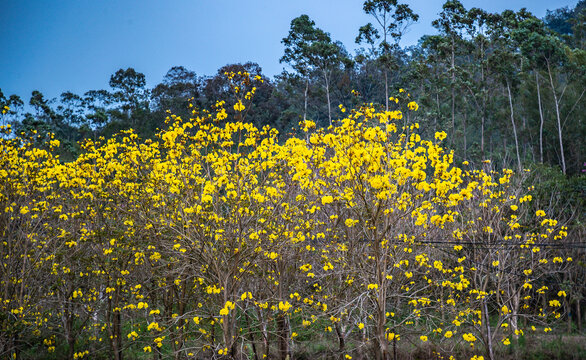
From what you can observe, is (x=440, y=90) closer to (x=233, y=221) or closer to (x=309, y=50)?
(x=309, y=50)

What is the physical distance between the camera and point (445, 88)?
2897 centimetres

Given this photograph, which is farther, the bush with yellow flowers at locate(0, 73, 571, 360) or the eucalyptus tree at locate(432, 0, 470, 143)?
the eucalyptus tree at locate(432, 0, 470, 143)

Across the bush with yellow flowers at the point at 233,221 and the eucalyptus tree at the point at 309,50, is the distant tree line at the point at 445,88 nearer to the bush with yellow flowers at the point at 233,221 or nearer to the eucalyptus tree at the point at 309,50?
the eucalyptus tree at the point at 309,50

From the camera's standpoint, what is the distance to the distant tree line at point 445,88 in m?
27.4

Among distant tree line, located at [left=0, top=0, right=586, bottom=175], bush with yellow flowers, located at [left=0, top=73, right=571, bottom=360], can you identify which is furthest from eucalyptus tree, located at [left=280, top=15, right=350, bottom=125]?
bush with yellow flowers, located at [left=0, top=73, right=571, bottom=360]

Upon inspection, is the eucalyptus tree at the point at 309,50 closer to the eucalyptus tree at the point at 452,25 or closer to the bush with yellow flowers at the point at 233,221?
the eucalyptus tree at the point at 452,25

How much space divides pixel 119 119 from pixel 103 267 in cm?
2391

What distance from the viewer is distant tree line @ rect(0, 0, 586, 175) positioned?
2739cm

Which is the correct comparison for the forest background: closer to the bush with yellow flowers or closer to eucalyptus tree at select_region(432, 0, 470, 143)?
eucalyptus tree at select_region(432, 0, 470, 143)

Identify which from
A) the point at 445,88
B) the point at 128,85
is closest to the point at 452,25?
the point at 445,88

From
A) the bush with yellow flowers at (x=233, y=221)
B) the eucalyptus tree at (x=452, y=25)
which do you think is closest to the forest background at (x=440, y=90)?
the eucalyptus tree at (x=452, y=25)

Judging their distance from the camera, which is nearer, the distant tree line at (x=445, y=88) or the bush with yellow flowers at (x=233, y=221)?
the bush with yellow flowers at (x=233, y=221)

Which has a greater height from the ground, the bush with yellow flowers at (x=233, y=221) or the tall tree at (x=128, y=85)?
the tall tree at (x=128, y=85)

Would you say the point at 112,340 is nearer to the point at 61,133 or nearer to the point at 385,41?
the point at 385,41
